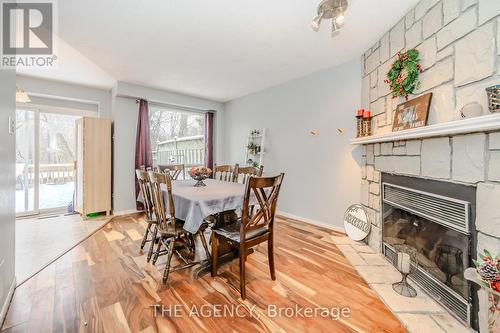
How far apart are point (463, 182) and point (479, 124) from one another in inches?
18.3

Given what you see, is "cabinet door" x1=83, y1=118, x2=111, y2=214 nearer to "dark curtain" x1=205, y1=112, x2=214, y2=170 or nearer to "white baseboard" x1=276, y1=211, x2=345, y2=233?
"dark curtain" x1=205, y1=112, x2=214, y2=170

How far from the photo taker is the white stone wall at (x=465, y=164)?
126cm

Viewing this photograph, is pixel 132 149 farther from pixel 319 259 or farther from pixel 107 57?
pixel 319 259

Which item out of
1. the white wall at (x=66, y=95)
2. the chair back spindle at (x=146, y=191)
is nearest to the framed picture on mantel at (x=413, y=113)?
the chair back spindle at (x=146, y=191)

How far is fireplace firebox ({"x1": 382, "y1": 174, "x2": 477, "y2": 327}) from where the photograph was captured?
1.44m

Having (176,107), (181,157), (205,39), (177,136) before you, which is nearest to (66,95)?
(176,107)

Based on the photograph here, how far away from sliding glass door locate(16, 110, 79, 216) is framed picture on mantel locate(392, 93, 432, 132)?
549cm

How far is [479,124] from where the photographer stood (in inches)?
47.3

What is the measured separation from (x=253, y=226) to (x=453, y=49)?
6.70 feet

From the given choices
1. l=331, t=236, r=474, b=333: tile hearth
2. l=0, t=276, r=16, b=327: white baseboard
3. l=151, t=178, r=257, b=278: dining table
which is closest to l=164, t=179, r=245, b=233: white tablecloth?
l=151, t=178, r=257, b=278: dining table

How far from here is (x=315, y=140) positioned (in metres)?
3.54

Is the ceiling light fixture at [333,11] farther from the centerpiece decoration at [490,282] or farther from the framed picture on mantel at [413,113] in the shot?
the centerpiece decoration at [490,282]

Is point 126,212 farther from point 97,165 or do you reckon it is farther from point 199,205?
point 199,205

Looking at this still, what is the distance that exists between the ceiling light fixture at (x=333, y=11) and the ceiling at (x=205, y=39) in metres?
0.14
